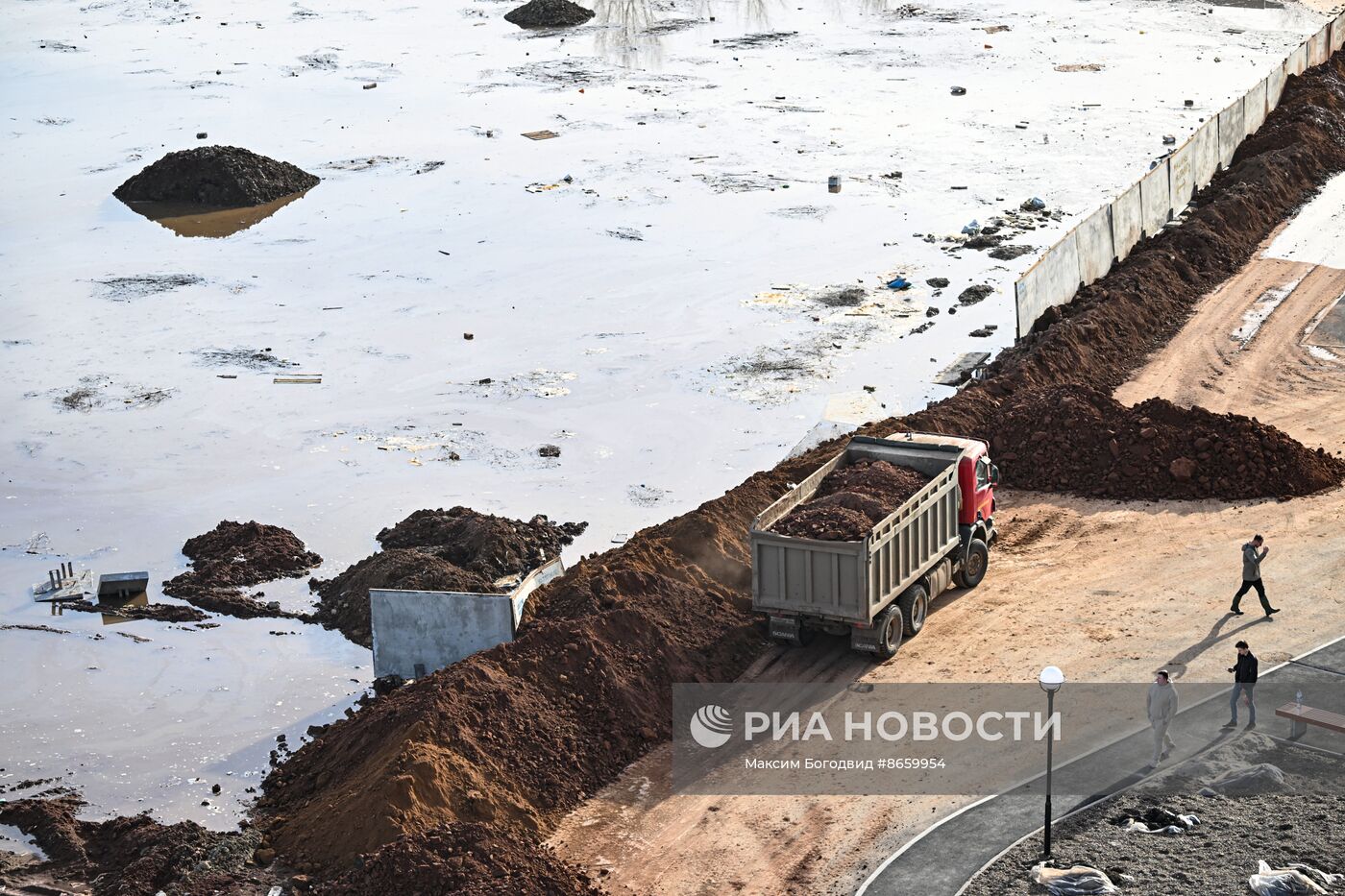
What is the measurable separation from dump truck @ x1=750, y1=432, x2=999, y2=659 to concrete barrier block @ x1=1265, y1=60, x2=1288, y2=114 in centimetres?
2661

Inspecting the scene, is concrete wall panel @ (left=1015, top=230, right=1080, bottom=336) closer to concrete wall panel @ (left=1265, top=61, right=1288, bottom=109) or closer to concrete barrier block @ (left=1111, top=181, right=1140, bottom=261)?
concrete barrier block @ (left=1111, top=181, right=1140, bottom=261)

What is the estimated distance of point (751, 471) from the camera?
25.6 meters

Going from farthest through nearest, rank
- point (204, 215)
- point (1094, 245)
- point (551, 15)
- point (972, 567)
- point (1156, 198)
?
point (551, 15) < point (204, 215) < point (1156, 198) < point (1094, 245) < point (972, 567)

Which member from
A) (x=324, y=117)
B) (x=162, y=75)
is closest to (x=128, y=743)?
(x=324, y=117)

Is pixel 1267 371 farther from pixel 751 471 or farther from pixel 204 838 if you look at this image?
pixel 204 838

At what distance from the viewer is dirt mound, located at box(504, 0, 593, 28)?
56656 mm

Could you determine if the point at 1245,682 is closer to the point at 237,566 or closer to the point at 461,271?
the point at 237,566

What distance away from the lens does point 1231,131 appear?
40281 millimetres

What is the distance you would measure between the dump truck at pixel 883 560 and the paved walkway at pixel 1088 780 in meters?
3.11

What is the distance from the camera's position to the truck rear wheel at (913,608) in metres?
19.7

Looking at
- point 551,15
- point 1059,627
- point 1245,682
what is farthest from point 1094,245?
point 551,15

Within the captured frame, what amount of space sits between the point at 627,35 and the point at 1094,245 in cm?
2647

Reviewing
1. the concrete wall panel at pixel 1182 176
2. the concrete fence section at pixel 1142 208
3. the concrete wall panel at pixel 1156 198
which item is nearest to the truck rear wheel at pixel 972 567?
the concrete fence section at pixel 1142 208

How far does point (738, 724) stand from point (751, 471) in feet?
25.7
